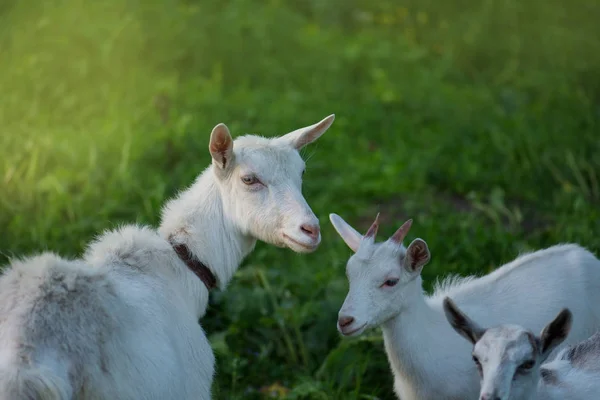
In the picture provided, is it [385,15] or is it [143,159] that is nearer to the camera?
[143,159]

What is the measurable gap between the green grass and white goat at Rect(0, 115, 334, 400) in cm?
131

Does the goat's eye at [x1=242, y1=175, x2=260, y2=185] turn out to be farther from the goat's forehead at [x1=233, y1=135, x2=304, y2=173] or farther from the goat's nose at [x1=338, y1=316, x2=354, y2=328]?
the goat's nose at [x1=338, y1=316, x2=354, y2=328]

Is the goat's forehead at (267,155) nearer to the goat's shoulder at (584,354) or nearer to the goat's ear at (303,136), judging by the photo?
the goat's ear at (303,136)

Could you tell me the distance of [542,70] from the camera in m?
11.5

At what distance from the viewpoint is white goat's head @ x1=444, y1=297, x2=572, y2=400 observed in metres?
4.25

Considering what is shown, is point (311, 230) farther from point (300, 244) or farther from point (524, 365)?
point (524, 365)

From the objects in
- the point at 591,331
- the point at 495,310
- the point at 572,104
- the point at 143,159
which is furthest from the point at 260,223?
the point at 572,104

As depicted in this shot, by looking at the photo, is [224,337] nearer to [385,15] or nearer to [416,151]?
[416,151]

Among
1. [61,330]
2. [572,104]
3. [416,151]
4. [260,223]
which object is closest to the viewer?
[61,330]

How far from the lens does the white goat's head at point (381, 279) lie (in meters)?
5.07

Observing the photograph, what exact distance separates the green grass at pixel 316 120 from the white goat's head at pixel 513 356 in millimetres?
1633

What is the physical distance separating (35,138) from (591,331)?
5125 mm

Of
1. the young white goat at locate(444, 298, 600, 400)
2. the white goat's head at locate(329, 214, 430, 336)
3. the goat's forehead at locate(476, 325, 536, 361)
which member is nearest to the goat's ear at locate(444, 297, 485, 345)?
the young white goat at locate(444, 298, 600, 400)

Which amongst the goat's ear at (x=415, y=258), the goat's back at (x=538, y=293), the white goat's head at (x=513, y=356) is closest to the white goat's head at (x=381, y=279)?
the goat's ear at (x=415, y=258)
